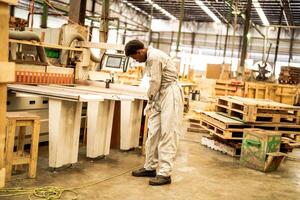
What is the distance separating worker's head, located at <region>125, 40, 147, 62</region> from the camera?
4387mm

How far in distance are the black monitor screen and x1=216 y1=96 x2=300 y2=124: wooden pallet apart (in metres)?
2.43

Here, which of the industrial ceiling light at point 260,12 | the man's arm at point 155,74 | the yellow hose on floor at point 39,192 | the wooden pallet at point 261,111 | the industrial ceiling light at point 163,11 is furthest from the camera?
the industrial ceiling light at point 163,11

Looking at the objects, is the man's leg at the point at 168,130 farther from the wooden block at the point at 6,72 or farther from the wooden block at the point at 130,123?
the wooden block at the point at 6,72

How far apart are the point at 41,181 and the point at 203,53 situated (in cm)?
2441

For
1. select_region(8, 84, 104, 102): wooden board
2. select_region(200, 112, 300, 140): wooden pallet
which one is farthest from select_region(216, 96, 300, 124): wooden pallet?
select_region(8, 84, 104, 102): wooden board

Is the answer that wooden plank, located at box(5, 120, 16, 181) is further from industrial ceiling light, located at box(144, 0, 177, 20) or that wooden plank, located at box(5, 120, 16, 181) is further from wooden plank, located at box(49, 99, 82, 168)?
industrial ceiling light, located at box(144, 0, 177, 20)

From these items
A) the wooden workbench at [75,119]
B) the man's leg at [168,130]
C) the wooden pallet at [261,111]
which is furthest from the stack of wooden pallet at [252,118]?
the man's leg at [168,130]

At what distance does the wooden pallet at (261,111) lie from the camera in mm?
6457

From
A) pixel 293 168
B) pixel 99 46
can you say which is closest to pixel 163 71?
pixel 99 46

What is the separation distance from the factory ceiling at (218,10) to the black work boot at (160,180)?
49.0 feet

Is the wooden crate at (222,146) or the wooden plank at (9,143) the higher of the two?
the wooden plank at (9,143)

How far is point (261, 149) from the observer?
5.72 m

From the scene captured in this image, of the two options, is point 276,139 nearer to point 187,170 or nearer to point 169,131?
point 187,170

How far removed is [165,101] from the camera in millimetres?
4496
